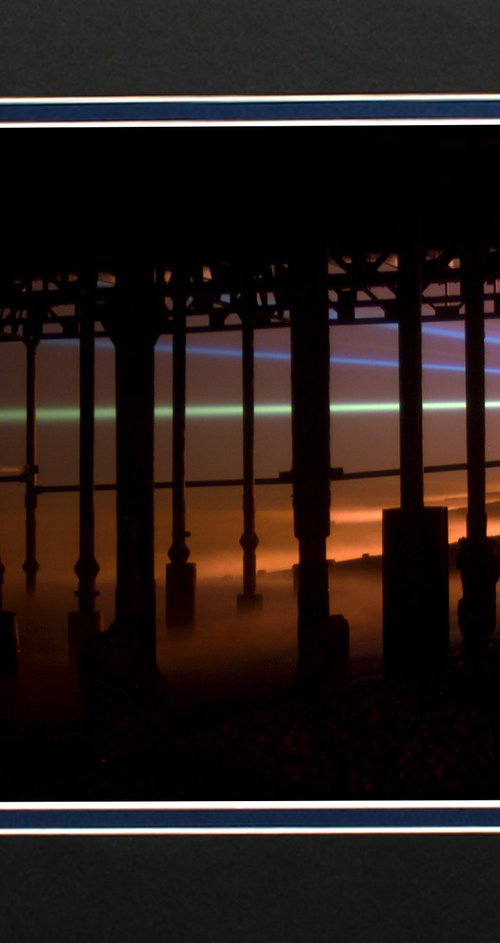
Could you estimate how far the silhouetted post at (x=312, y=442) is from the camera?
654cm

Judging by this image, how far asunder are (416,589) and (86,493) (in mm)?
3866

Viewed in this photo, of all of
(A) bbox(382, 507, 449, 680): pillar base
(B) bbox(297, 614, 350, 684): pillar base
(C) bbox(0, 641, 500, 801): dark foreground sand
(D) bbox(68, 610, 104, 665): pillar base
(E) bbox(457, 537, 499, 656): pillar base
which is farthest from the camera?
(D) bbox(68, 610, 104, 665): pillar base

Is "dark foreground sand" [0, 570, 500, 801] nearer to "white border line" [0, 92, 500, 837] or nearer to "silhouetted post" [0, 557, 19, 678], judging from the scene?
"white border line" [0, 92, 500, 837]

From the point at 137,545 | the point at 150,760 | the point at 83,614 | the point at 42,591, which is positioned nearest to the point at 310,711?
the point at 150,760

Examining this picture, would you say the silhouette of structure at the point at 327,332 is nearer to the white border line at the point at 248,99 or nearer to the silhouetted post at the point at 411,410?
the silhouetted post at the point at 411,410

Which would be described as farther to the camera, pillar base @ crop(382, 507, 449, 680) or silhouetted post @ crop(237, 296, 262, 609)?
silhouetted post @ crop(237, 296, 262, 609)

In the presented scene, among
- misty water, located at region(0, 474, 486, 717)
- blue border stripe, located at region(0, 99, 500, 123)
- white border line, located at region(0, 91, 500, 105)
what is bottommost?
misty water, located at region(0, 474, 486, 717)

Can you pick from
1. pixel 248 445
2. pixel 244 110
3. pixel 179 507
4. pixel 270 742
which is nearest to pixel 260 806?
pixel 270 742

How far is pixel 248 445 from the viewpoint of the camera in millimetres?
11078

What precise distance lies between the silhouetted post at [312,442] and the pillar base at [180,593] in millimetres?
4089

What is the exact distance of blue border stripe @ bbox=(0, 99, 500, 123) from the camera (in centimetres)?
355

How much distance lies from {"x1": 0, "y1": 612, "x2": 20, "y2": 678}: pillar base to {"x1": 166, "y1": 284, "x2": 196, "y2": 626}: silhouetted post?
222 cm

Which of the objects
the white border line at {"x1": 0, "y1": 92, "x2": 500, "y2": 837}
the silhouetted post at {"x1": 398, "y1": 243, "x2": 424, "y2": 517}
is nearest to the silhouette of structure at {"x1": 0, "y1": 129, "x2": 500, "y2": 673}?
the silhouetted post at {"x1": 398, "y1": 243, "x2": 424, "y2": 517}

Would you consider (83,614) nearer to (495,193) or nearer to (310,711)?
(310,711)
